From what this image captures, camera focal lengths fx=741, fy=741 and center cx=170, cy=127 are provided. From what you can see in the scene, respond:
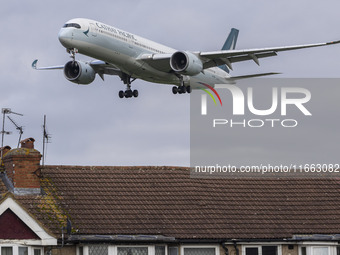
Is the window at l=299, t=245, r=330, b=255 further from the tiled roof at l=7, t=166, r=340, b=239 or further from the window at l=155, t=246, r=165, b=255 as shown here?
the window at l=155, t=246, r=165, b=255

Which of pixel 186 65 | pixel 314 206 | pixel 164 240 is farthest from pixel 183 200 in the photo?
pixel 186 65

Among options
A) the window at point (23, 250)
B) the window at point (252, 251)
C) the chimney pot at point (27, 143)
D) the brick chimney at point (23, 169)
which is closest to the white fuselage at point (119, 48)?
the chimney pot at point (27, 143)

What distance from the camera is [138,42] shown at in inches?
1810

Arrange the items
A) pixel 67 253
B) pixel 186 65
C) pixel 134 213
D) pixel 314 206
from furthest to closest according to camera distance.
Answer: pixel 186 65, pixel 314 206, pixel 134 213, pixel 67 253

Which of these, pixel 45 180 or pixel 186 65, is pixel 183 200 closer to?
pixel 45 180

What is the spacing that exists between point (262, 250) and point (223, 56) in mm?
20658

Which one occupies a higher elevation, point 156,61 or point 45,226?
point 156,61

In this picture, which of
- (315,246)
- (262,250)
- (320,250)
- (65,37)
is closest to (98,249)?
(262,250)

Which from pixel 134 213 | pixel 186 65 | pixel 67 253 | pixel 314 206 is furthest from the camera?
pixel 186 65

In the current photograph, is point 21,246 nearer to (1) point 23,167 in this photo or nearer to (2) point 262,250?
(1) point 23,167

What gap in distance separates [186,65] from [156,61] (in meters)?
2.53

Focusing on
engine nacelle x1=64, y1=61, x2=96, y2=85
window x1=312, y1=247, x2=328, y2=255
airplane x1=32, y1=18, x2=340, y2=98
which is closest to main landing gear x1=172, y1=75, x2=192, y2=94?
airplane x1=32, y1=18, x2=340, y2=98

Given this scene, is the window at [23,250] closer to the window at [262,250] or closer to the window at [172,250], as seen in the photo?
the window at [172,250]

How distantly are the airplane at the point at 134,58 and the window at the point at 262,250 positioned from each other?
15.0m
